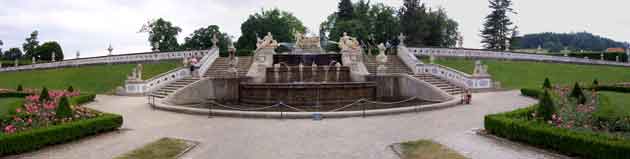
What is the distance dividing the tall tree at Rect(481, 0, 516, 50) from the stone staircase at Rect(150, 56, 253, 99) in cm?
5147

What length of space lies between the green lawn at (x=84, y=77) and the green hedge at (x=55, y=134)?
1797 centimetres

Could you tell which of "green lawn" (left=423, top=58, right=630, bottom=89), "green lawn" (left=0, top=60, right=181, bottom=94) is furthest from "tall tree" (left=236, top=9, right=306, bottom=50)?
"green lawn" (left=423, top=58, right=630, bottom=89)

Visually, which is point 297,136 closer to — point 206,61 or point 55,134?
point 55,134

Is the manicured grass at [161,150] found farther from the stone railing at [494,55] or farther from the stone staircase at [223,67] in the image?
the stone railing at [494,55]

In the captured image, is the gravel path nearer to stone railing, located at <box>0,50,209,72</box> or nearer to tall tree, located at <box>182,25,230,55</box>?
stone railing, located at <box>0,50,209,72</box>

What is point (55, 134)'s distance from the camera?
9953mm

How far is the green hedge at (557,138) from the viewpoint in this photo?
7.57m

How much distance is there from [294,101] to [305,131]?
10.1 m

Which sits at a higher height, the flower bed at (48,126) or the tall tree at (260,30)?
the tall tree at (260,30)

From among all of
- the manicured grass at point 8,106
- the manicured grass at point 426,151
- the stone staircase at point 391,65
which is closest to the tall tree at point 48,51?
the stone staircase at point 391,65

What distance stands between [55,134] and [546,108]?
12.6m

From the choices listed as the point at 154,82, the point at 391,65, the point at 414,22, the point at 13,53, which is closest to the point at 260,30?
the point at 414,22

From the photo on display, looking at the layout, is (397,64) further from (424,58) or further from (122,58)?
(122,58)

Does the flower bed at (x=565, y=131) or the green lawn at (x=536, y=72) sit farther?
the green lawn at (x=536, y=72)
